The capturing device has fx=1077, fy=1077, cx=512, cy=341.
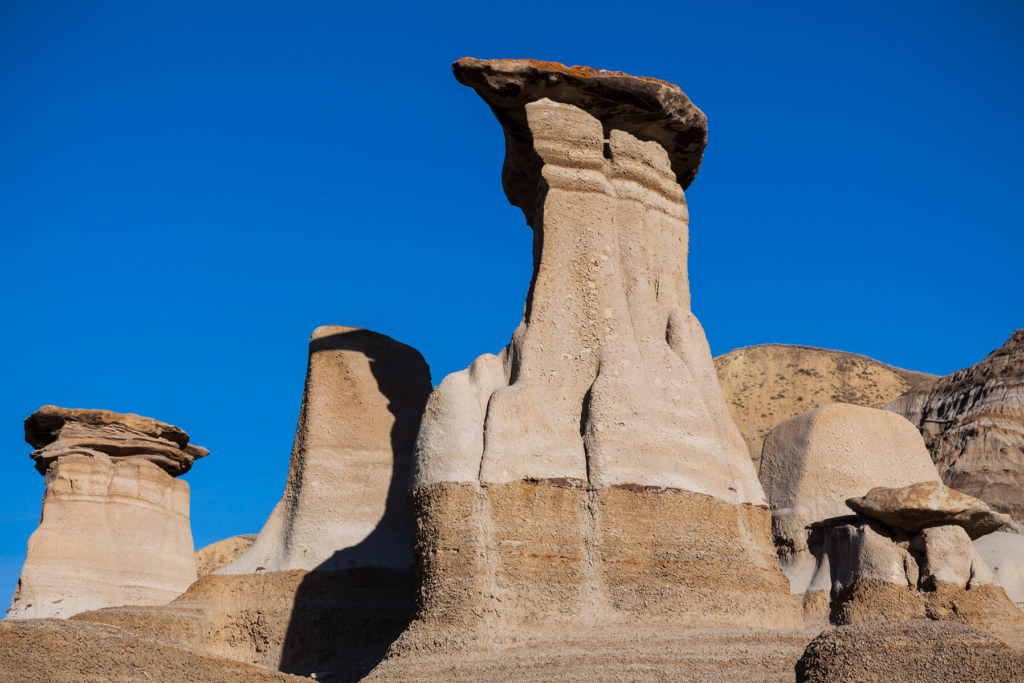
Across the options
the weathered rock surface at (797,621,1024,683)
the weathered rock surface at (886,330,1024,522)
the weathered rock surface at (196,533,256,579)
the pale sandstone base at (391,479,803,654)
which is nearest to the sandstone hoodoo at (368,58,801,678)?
the pale sandstone base at (391,479,803,654)

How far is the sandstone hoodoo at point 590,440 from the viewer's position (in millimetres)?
11391

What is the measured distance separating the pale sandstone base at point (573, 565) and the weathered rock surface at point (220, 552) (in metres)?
17.3

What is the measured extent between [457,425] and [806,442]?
6.33 meters

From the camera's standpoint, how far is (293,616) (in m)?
15.2

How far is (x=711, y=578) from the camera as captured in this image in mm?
11602

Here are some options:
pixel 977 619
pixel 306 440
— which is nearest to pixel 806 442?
pixel 977 619

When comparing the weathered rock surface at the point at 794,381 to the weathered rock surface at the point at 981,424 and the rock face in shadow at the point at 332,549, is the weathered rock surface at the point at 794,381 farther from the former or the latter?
the rock face in shadow at the point at 332,549

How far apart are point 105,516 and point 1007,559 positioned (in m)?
14.4

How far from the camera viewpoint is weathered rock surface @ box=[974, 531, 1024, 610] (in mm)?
15484

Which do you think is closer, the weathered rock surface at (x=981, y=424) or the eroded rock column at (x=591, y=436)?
the eroded rock column at (x=591, y=436)

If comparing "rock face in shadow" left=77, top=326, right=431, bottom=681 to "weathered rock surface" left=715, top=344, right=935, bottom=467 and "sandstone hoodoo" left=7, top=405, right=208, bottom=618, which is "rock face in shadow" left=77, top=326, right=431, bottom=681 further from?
"weathered rock surface" left=715, top=344, right=935, bottom=467

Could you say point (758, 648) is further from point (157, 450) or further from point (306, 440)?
point (157, 450)

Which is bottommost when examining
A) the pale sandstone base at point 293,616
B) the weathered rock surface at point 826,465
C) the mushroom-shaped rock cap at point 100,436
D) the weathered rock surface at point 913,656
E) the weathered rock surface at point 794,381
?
the weathered rock surface at point 913,656

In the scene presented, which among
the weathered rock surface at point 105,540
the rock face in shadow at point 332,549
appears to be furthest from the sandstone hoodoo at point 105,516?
the rock face in shadow at point 332,549
